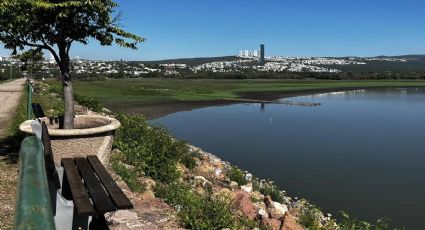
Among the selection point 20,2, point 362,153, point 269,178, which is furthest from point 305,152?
point 20,2

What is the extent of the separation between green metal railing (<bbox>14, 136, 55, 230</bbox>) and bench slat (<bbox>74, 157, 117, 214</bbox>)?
313 centimetres

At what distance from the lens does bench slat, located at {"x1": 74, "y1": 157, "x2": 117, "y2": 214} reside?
4.63 m

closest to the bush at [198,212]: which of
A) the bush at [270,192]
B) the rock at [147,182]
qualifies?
the rock at [147,182]

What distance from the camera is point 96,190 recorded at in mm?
5227

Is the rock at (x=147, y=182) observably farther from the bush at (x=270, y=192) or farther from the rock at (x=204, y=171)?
the bush at (x=270, y=192)

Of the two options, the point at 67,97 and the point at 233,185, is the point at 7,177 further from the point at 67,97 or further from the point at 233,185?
the point at 233,185

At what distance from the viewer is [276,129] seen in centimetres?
3350

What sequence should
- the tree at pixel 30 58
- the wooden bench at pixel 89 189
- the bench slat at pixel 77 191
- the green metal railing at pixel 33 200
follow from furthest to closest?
the tree at pixel 30 58
the wooden bench at pixel 89 189
the bench slat at pixel 77 191
the green metal railing at pixel 33 200

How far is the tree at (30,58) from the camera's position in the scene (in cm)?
952

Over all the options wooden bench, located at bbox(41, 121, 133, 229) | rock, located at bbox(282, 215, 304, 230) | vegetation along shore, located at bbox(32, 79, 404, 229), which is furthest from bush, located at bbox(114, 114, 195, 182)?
wooden bench, located at bbox(41, 121, 133, 229)

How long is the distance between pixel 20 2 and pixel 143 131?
718 centimetres

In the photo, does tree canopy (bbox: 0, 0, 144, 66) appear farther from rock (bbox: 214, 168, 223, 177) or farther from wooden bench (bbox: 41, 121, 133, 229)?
rock (bbox: 214, 168, 223, 177)

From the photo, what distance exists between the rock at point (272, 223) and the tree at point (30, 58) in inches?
235

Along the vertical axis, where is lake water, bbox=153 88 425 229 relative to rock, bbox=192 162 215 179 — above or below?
below
